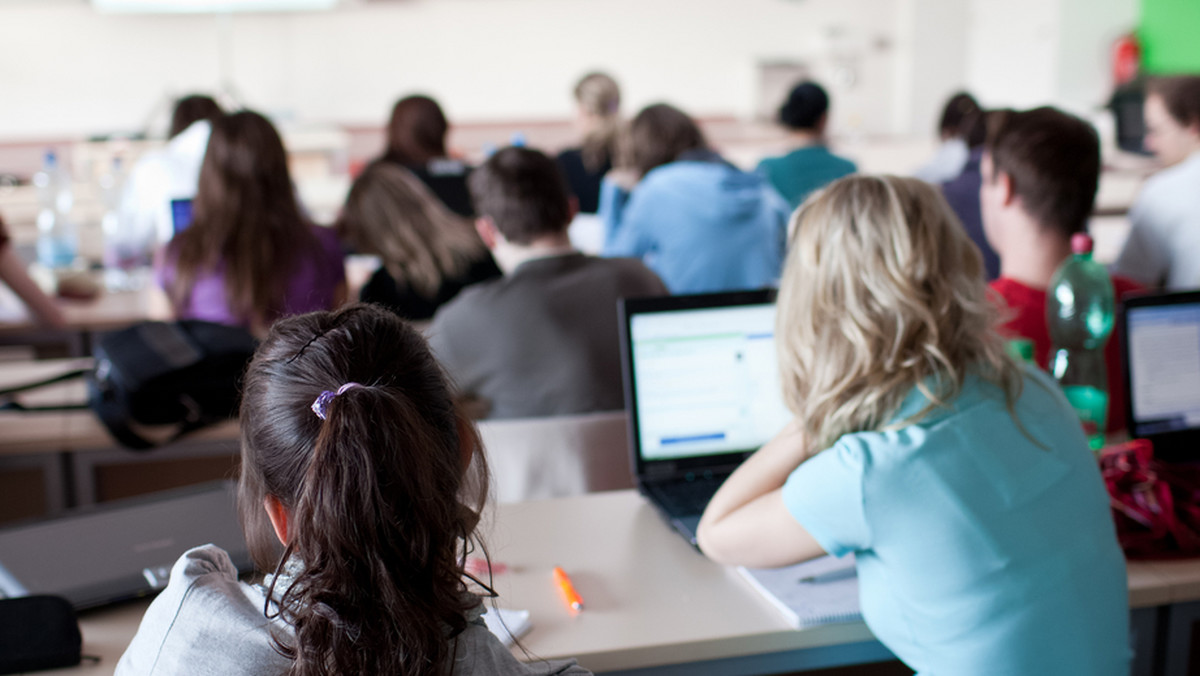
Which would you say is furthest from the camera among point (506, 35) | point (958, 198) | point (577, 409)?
point (506, 35)

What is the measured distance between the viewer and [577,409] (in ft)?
6.93

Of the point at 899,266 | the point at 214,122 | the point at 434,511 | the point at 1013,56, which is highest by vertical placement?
the point at 1013,56

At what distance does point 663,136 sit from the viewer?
388cm

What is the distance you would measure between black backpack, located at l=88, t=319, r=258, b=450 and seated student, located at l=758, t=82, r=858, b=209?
272 centimetres

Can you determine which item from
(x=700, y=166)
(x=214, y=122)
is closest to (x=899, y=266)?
(x=214, y=122)

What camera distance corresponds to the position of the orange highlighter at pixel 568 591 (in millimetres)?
1291

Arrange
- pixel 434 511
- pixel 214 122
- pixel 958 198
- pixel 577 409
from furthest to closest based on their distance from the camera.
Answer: pixel 958 198 → pixel 214 122 → pixel 577 409 → pixel 434 511

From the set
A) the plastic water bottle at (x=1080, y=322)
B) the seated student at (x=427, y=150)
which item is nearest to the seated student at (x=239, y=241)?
the seated student at (x=427, y=150)

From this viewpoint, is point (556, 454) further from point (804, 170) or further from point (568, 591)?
point (804, 170)

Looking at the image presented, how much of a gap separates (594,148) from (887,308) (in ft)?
13.0

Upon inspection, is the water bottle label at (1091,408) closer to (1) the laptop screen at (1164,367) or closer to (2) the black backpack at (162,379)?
(1) the laptop screen at (1164,367)

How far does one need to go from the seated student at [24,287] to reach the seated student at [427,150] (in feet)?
4.91

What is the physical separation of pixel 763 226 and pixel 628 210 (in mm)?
488

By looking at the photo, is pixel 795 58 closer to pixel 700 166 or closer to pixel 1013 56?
pixel 1013 56
